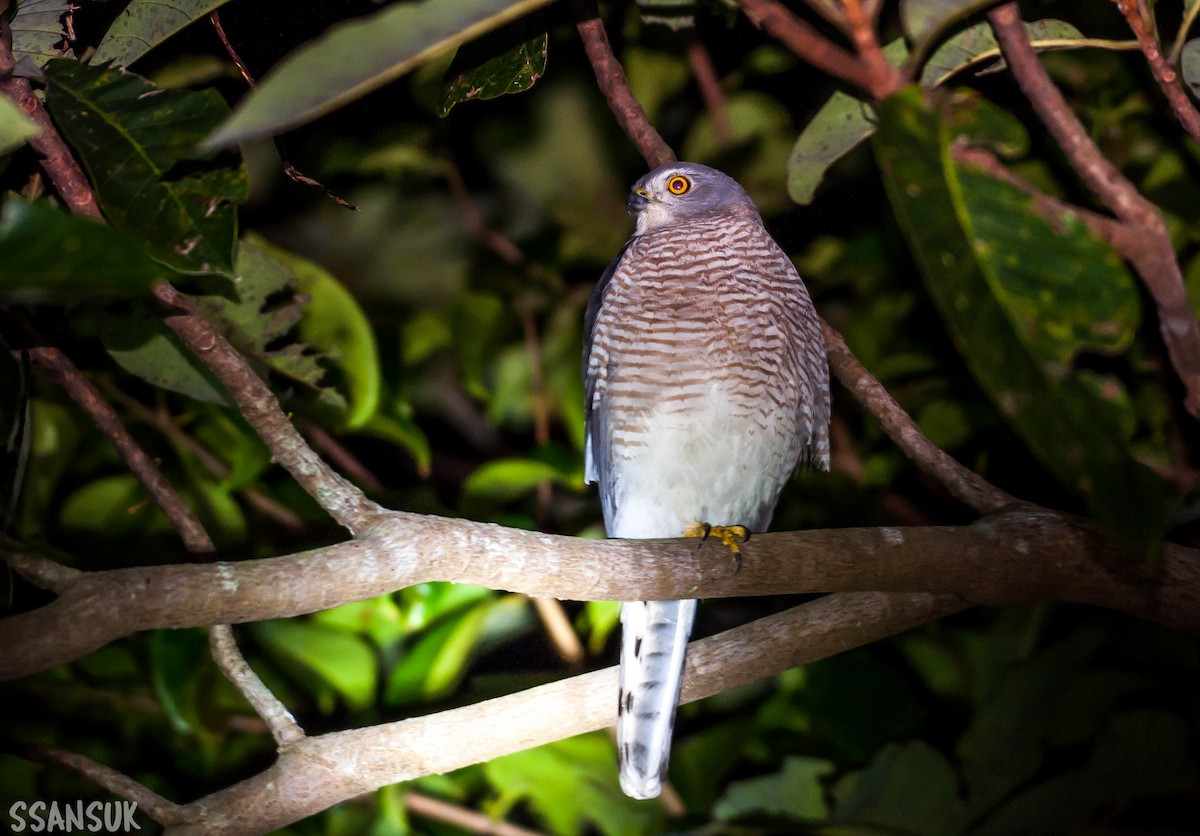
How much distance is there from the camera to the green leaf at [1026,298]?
81 centimetres

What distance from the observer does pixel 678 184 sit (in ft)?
6.51

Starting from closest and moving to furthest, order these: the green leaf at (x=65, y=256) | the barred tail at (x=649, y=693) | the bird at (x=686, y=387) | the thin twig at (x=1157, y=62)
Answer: the green leaf at (x=65, y=256) < the thin twig at (x=1157, y=62) < the barred tail at (x=649, y=693) < the bird at (x=686, y=387)

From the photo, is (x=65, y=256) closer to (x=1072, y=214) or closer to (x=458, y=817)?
(x=1072, y=214)

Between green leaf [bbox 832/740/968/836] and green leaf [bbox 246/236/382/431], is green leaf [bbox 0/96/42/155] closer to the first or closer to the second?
green leaf [bbox 246/236/382/431]

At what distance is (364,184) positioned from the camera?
2.52 metres

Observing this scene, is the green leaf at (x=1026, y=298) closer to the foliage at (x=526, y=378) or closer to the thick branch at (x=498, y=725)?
the foliage at (x=526, y=378)

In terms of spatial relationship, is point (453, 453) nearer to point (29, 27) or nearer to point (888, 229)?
point (888, 229)

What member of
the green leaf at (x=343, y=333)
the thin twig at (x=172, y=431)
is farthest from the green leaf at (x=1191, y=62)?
the thin twig at (x=172, y=431)

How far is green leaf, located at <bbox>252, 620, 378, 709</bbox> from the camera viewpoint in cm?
208

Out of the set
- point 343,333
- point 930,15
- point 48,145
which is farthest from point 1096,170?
point 343,333

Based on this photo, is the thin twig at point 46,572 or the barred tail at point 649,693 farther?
the barred tail at point 649,693

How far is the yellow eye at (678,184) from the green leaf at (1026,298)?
109cm

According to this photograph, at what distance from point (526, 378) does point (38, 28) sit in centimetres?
142

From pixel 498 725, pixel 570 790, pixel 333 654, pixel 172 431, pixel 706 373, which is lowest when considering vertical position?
pixel 570 790
